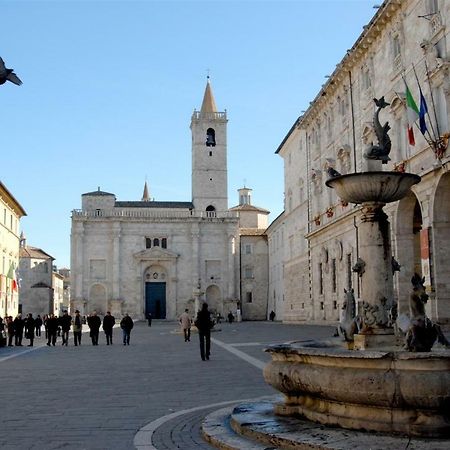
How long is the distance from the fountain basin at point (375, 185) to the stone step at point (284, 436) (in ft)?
11.5

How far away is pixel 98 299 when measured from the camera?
72000 mm

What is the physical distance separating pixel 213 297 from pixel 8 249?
1101 inches

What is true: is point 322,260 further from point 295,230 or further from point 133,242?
point 133,242

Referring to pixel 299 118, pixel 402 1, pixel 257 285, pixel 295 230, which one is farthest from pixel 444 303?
pixel 257 285

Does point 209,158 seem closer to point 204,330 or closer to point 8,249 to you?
point 8,249

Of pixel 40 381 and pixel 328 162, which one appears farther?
pixel 328 162

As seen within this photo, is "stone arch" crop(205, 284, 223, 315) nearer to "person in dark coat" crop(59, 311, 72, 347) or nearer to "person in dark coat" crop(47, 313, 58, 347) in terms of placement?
"person in dark coat" crop(59, 311, 72, 347)

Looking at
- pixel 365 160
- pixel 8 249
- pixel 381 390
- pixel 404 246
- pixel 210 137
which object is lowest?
pixel 381 390

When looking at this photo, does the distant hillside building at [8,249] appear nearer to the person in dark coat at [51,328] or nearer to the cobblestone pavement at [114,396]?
the person in dark coat at [51,328]

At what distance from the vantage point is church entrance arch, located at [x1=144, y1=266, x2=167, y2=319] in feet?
242

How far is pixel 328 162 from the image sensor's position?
1479 inches

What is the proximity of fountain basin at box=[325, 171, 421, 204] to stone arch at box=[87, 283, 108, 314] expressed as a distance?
64062mm

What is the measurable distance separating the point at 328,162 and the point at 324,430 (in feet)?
105

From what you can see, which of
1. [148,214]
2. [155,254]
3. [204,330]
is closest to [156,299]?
[155,254]
